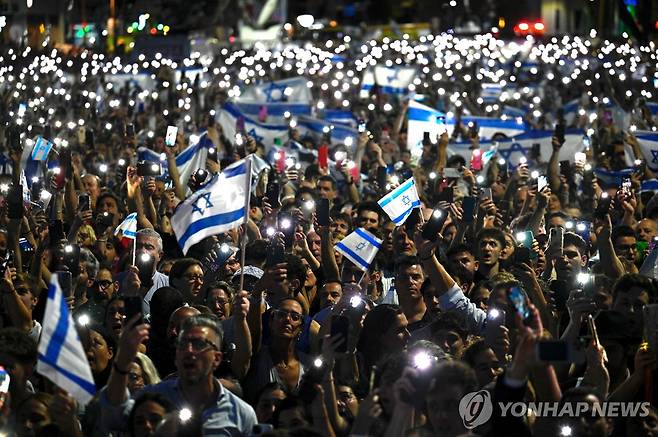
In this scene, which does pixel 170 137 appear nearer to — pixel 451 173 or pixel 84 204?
pixel 451 173

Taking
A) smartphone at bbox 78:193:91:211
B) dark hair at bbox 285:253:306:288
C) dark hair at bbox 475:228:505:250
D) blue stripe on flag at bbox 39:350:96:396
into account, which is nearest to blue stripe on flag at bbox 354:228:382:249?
dark hair at bbox 475:228:505:250

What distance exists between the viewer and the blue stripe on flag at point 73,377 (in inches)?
265

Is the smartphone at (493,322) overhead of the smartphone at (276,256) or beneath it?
overhead

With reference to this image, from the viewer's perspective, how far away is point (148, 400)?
706 cm

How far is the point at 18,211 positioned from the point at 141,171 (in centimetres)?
276

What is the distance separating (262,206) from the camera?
13961mm

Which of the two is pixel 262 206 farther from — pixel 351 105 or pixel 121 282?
pixel 351 105

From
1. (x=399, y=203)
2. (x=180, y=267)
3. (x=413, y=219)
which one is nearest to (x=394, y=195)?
(x=399, y=203)

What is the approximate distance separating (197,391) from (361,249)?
11.6 ft

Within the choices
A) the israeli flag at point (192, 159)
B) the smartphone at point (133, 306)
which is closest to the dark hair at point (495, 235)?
the smartphone at point (133, 306)

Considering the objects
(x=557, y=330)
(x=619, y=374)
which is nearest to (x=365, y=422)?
(x=619, y=374)

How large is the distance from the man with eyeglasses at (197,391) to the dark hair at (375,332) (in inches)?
49.3

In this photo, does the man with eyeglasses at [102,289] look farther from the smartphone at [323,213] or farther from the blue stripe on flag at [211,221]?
the smartphone at [323,213]

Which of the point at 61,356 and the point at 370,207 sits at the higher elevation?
the point at 61,356
